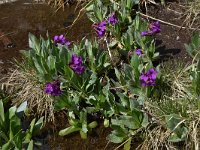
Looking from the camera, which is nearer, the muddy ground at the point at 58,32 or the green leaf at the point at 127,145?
the green leaf at the point at 127,145

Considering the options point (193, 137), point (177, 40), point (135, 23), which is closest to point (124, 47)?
point (135, 23)

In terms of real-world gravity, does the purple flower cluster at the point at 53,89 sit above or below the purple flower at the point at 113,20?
below

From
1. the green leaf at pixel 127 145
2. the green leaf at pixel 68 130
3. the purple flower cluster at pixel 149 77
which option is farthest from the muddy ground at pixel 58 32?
the purple flower cluster at pixel 149 77

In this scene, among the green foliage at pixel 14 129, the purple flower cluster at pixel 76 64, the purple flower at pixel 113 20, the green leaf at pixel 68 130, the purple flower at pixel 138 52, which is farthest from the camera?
the purple flower at pixel 113 20

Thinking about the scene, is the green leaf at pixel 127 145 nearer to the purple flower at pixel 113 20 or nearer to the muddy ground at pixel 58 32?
the muddy ground at pixel 58 32

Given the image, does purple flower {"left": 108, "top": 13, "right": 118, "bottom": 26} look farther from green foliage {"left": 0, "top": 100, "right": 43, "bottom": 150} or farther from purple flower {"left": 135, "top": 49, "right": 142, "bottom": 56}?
green foliage {"left": 0, "top": 100, "right": 43, "bottom": 150}

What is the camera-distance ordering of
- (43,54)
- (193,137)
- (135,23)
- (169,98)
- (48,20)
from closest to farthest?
(193,137), (169,98), (43,54), (135,23), (48,20)

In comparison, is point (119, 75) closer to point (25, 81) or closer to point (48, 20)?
point (25, 81)

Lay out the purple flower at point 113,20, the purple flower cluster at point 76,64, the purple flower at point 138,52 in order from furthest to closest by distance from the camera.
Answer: the purple flower at point 113,20, the purple flower at point 138,52, the purple flower cluster at point 76,64
